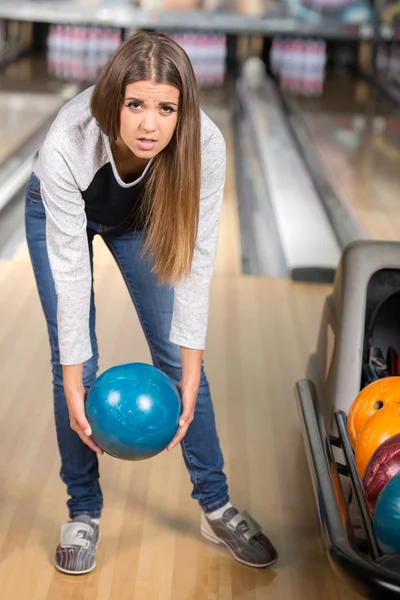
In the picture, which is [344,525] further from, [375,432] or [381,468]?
[375,432]

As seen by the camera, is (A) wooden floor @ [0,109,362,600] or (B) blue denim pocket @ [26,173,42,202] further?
(A) wooden floor @ [0,109,362,600]

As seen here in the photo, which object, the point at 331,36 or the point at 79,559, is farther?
the point at 331,36

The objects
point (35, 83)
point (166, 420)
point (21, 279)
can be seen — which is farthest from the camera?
point (35, 83)

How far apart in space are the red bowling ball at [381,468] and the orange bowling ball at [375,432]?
9 cm

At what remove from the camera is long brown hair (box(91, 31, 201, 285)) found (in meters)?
1.34

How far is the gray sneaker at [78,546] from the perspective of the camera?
1738 millimetres

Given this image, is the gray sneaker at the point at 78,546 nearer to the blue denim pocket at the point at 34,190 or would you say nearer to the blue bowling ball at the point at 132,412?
the blue bowling ball at the point at 132,412

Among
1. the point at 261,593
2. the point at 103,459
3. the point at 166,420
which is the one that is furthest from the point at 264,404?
the point at 166,420

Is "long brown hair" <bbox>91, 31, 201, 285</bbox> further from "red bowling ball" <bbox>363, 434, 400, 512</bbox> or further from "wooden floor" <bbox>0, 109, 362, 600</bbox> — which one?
"wooden floor" <bbox>0, 109, 362, 600</bbox>

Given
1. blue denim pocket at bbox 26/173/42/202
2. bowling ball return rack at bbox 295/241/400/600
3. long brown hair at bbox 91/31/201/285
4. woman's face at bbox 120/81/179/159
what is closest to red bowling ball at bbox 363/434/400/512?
bowling ball return rack at bbox 295/241/400/600

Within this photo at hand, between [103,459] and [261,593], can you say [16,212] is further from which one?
[261,593]

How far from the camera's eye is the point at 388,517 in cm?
129

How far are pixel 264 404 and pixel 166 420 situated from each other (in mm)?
1046

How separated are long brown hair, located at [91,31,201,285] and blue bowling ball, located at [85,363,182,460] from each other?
187mm
